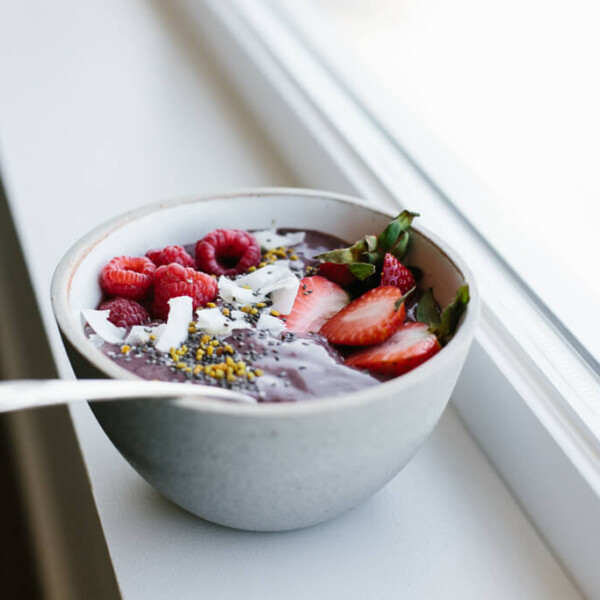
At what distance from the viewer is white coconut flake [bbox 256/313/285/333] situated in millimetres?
708

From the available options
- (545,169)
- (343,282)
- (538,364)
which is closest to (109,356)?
(343,282)

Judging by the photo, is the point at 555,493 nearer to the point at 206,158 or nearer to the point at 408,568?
the point at 408,568

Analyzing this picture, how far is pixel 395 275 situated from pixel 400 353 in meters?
0.12

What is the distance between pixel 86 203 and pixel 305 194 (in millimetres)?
461

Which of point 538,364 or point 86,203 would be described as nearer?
point 538,364

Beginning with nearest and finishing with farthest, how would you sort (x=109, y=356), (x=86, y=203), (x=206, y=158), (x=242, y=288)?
1. (x=109, y=356)
2. (x=242, y=288)
3. (x=86, y=203)
4. (x=206, y=158)

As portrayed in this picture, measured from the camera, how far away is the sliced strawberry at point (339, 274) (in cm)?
79

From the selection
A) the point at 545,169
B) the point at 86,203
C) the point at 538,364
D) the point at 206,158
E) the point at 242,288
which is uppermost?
the point at 545,169

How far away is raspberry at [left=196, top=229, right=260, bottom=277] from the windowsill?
213 mm

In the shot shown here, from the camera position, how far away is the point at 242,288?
0.77 metres

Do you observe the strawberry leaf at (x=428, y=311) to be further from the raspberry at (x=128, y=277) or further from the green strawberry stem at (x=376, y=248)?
the raspberry at (x=128, y=277)

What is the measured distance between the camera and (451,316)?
671 millimetres

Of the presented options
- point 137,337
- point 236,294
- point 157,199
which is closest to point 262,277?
point 236,294

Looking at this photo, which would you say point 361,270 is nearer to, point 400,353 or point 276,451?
point 400,353
